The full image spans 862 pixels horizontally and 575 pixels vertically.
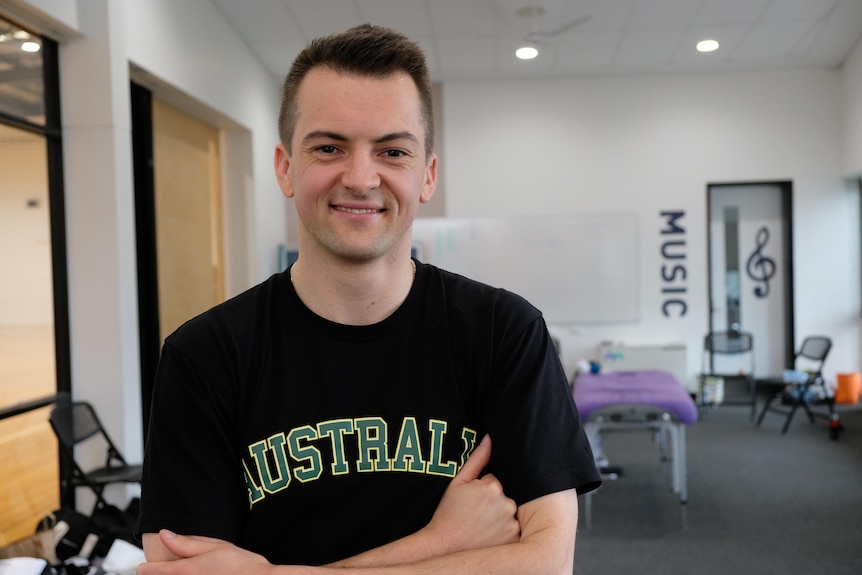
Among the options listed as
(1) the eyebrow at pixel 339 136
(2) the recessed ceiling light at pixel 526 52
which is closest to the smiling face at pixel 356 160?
(1) the eyebrow at pixel 339 136

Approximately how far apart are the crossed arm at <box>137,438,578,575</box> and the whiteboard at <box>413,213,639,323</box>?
682 cm

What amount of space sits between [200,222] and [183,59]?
1513mm

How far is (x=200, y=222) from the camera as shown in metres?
6.30

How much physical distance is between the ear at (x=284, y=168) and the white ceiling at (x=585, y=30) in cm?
483

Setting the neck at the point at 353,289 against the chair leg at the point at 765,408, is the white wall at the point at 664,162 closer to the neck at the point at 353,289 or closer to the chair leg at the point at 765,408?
the chair leg at the point at 765,408

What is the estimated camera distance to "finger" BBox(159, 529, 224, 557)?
41.6 inches

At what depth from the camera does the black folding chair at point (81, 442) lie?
3639mm

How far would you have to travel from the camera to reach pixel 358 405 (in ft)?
3.72

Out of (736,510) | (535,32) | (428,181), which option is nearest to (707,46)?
(535,32)

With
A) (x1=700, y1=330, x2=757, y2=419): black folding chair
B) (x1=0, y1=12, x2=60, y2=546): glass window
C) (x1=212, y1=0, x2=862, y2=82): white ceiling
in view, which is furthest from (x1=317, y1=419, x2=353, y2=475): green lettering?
(x1=700, y1=330, x2=757, y2=419): black folding chair

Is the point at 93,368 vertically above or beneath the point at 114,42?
beneath

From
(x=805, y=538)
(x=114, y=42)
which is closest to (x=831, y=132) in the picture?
(x=805, y=538)

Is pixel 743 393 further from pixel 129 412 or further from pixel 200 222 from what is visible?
pixel 129 412

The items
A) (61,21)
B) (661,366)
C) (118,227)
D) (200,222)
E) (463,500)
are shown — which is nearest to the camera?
(463,500)
